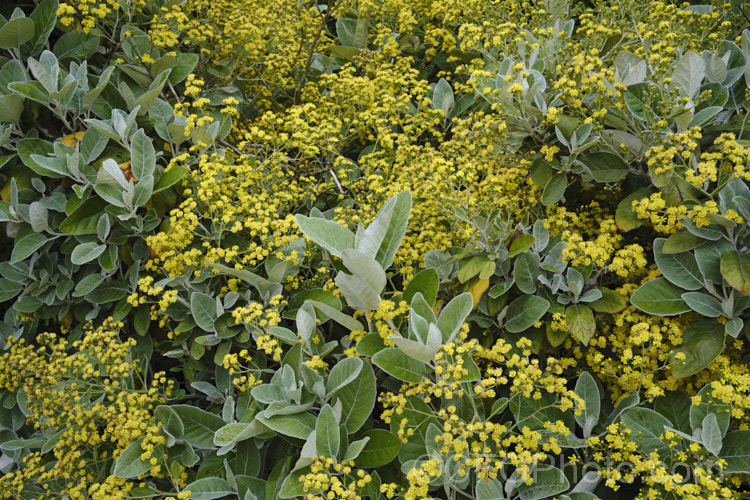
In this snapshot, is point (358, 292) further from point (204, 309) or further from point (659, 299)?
point (659, 299)

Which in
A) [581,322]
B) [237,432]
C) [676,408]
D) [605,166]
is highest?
[605,166]

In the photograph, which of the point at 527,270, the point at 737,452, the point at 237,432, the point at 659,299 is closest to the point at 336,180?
the point at 527,270

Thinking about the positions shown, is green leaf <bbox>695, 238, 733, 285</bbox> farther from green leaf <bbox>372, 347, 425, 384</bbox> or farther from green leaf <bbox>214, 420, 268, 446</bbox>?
green leaf <bbox>214, 420, 268, 446</bbox>

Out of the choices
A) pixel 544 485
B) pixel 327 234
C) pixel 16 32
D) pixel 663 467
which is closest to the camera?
pixel 663 467

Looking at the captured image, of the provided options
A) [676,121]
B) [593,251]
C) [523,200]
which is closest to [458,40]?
[523,200]

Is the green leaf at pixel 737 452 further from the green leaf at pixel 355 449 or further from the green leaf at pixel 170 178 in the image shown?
the green leaf at pixel 170 178

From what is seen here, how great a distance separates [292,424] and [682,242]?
1.48 m

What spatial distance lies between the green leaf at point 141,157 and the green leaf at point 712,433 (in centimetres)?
235

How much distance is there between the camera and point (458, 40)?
11.8 ft

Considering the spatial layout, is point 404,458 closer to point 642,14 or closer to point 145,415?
point 145,415

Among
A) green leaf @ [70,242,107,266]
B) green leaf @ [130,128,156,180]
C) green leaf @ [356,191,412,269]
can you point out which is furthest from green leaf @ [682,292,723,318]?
green leaf @ [70,242,107,266]

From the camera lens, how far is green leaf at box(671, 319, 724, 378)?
1.73 meters

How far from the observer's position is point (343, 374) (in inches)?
72.9

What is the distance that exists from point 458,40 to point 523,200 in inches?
65.3
